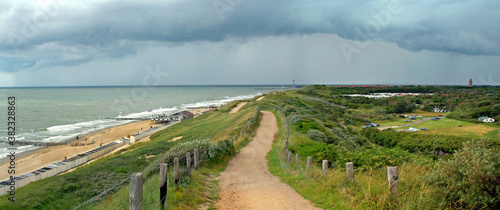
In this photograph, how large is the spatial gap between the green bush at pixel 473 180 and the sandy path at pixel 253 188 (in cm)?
331

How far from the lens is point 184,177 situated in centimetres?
935

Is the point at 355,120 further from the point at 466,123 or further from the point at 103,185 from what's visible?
the point at 103,185

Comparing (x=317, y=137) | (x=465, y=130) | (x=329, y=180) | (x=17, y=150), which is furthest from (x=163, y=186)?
(x=465, y=130)

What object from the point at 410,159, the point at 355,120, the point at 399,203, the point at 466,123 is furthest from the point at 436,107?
the point at 399,203

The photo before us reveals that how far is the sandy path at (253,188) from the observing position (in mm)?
8055

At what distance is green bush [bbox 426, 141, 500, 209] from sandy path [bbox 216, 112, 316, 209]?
3.31 m

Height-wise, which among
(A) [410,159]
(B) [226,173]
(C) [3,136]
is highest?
(A) [410,159]

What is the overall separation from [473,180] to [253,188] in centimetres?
637

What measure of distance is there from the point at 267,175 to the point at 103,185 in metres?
8.50

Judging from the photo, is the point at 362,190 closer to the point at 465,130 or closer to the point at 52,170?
the point at 52,170

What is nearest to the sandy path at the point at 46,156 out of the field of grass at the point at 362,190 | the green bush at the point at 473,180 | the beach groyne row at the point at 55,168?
the beach groyne row at the point at 55,168

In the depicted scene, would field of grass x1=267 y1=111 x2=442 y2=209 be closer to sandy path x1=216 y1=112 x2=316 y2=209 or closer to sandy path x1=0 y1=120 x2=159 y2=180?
sandy path x1=216 y1=112 x2=316 y2=209

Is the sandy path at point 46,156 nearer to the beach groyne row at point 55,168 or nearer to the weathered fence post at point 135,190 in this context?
the beach groyne row at point 55,168

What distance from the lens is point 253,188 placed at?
32.3 feet
